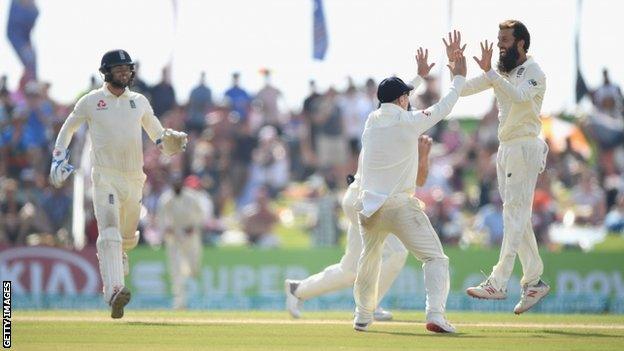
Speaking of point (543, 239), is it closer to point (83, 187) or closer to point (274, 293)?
point (274, 293)

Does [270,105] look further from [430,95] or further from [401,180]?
[401,180]

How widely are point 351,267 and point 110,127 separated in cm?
313

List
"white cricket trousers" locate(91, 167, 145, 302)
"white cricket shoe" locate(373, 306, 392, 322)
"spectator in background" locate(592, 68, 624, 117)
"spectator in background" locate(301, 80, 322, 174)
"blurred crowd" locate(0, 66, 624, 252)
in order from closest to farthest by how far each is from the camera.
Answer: "white cricket trousers" locate(91, 167, 145, 302)
"white cricket shoe" locate(373, 306, 392, 322)
"blurred crowd" locate(0, 66, 624, 252)
"spectator in background" locate(301, 80, 322, 174)
"spectator in background" locate(592, 68, 624, 117)

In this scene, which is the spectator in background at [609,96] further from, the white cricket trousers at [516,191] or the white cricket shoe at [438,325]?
the white cricket shoe at [438,325]

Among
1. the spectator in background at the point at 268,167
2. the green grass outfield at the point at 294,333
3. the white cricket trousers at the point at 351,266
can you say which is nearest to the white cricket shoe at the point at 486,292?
the green grass outfield at the point at 294,333

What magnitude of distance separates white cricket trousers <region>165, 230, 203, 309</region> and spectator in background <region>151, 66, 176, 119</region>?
371cm

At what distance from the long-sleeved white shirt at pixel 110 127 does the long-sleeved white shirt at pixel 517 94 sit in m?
3.76

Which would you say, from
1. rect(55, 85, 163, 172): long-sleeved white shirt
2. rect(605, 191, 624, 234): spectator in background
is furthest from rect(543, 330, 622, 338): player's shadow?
rect(605, 191, 624, 234): spectator in background

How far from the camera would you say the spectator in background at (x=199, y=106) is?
31.3m

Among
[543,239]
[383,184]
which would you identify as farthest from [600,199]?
[383,184]

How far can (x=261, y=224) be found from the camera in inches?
1148

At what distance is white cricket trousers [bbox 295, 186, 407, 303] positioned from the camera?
1797 centimetres

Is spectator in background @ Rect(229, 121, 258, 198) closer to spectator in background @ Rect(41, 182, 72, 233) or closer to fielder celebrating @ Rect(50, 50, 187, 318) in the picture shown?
spectator in background @ Rect(41, 182, 72, 233)

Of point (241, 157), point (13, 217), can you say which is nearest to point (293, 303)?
point (13, 217)
